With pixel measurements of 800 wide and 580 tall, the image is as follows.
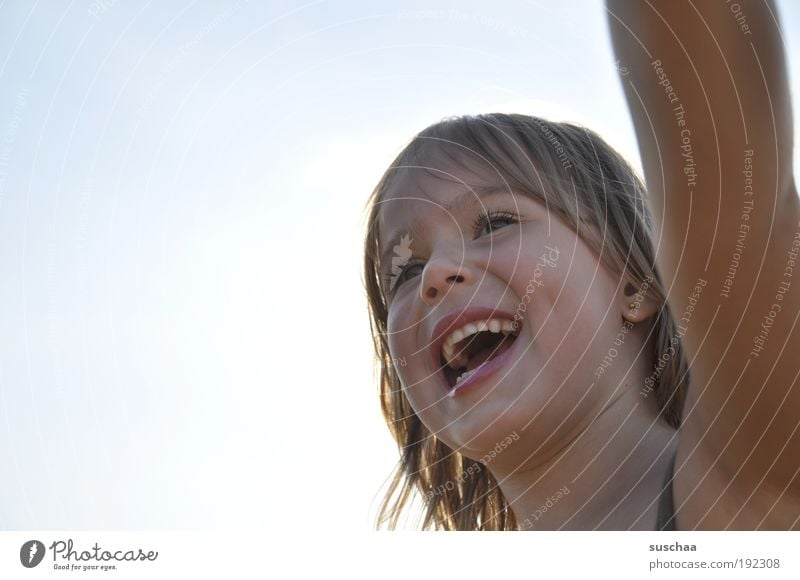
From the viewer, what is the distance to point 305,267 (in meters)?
0.78

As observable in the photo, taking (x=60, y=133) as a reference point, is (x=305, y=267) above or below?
below

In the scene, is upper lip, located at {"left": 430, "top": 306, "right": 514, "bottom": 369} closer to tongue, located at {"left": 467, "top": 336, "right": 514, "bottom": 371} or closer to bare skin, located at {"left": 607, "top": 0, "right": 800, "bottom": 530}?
tongue, located at {"left": 467, "top": 336, "right": 514, "bottom": 371}

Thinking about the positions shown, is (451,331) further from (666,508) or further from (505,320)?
(666,508)

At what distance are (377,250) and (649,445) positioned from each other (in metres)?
0.30

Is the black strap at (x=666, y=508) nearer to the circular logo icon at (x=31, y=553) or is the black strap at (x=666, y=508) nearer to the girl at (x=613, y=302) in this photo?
the girl at (x=613, y=302)

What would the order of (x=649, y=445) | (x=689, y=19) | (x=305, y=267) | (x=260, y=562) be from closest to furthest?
(x=689, y=19)
(x=260, y=562)
(x=649, y=445)
(x=305, y=267)

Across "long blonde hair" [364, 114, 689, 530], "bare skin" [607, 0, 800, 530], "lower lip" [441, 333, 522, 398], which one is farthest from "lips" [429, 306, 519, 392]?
"bare skin" [607, 0, 800, 530]

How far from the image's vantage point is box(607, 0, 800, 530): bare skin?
38cm

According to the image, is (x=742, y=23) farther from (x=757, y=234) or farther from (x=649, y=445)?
(x=649, y=445)

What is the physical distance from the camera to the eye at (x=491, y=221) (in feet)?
2.41

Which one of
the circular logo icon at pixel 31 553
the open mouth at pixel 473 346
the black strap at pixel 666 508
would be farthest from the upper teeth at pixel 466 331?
the circular logo icon at pixel 31 553

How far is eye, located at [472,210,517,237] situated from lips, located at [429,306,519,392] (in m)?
0.06

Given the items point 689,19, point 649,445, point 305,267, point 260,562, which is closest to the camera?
point 689,19

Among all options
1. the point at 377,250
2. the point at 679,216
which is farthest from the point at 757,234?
the point at 377,250
